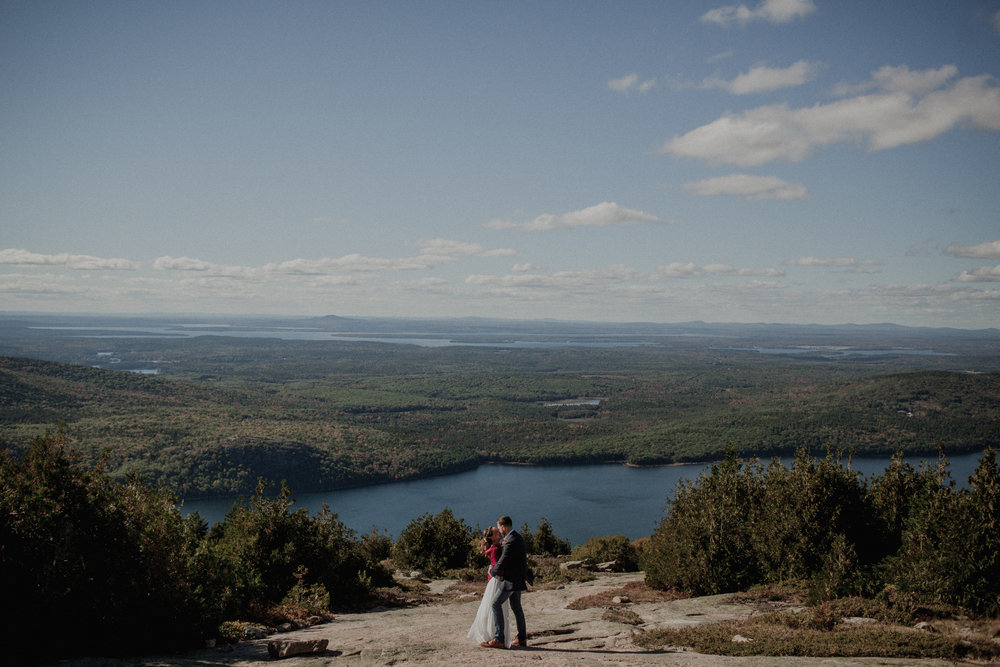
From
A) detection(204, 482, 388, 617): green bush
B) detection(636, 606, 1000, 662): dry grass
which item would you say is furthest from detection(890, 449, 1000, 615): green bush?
detection(204, 482, 388, 617): green bush

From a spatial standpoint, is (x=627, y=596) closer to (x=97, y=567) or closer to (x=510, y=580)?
(x=510, y=580)

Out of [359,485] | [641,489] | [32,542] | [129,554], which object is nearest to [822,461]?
[129,554]

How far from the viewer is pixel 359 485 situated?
12825cm

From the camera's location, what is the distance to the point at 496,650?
1074cm

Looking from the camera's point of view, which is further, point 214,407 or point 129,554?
point 214,407

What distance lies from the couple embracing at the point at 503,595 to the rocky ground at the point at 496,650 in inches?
11.4

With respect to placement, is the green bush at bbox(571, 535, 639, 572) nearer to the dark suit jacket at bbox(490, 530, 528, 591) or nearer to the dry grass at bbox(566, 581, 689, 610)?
the dry grass at bbox(566, 581, 689, 610)

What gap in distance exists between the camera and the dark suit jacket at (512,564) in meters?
11.4

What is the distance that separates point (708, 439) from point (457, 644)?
15653cm

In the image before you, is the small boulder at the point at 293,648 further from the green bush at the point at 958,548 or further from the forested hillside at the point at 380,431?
the forested hillside at the point at 380,431

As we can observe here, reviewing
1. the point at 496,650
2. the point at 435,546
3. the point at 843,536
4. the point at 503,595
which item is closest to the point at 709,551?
the point at 843,536

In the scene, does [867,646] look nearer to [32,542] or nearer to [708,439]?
[32,542]

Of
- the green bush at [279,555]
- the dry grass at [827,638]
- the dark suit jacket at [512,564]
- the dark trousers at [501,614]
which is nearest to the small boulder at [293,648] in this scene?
the dark trousers at [501,614]

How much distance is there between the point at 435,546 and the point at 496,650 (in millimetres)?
17196
